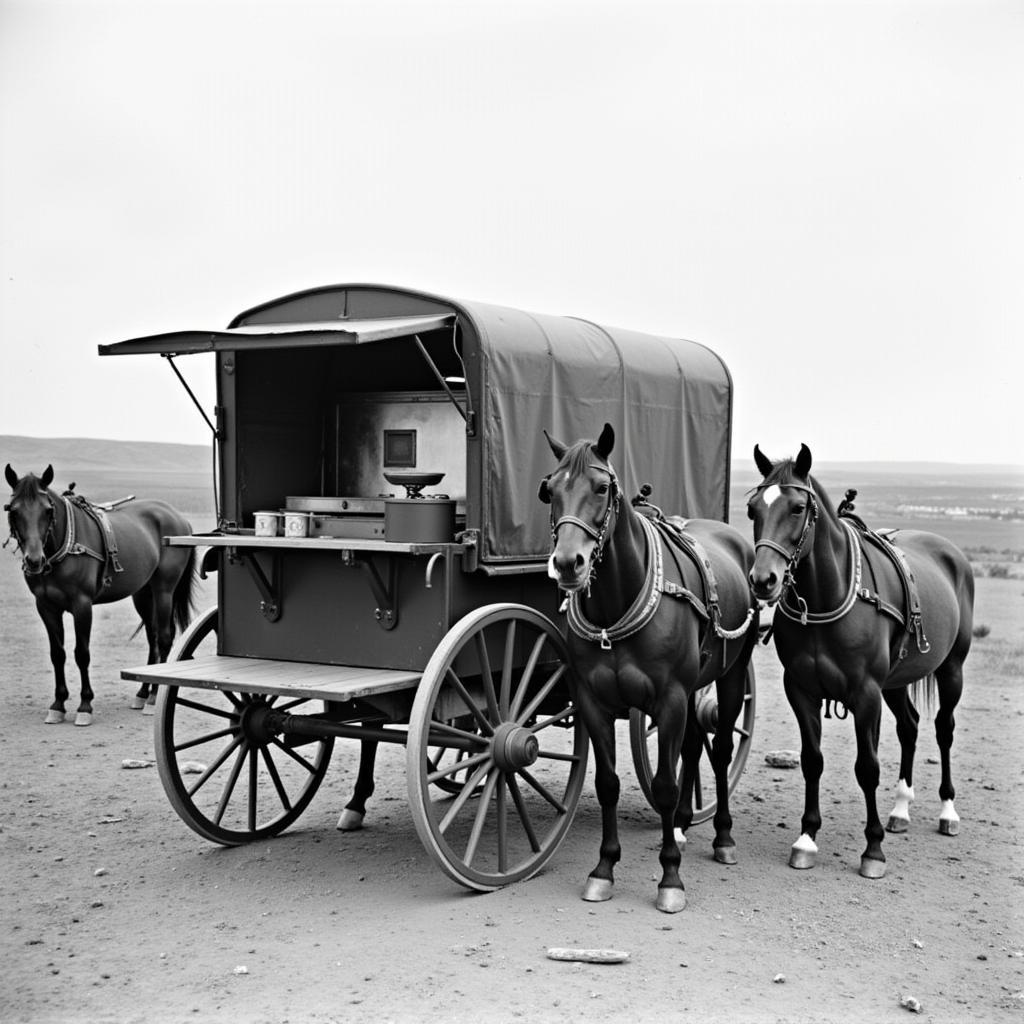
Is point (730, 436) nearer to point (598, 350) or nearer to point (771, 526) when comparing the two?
point (598, 350)

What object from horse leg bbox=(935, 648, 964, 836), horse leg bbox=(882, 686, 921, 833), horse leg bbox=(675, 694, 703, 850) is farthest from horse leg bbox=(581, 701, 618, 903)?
horse leg bbox=(935, 648, 964, 836)

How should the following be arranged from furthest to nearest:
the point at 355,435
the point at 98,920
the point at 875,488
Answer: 1. the point at 875,488
2. the point at 355,435
3. the point at 98,920

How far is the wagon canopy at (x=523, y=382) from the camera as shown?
6.09 m

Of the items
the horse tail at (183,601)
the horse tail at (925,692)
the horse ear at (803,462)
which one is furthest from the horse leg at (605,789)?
the horse tail at (183,601)

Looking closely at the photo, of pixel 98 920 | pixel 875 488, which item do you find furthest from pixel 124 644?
pixel 875 488

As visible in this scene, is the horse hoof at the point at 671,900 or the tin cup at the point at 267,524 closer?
the horse hoof at the point at 671,900

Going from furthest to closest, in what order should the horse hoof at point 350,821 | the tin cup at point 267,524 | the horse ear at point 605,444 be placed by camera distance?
the horse hoof at point 350,821 < the tin cup at point 267,524 < the horse ear at point 605,444

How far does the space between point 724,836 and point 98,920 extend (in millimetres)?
3172

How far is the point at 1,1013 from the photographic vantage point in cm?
461

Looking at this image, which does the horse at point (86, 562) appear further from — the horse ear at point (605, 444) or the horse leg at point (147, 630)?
the horse ear at point (605, 444)

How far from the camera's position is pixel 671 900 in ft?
18.9

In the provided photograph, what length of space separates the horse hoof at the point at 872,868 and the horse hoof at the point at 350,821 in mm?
2775

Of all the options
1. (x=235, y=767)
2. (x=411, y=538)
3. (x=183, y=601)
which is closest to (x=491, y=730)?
(x=411, y=538)

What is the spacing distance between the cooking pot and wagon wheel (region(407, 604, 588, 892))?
446 mm
